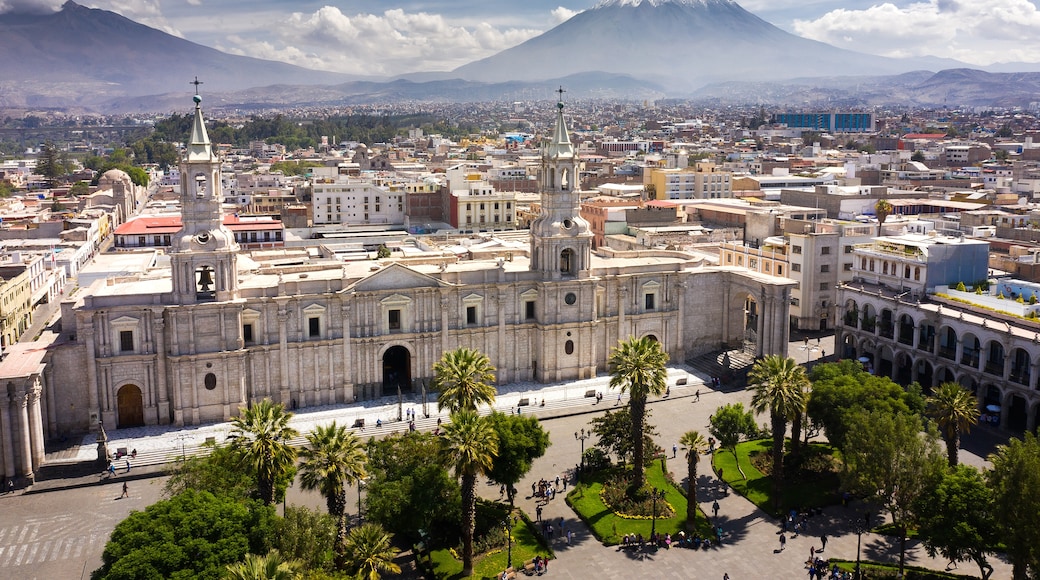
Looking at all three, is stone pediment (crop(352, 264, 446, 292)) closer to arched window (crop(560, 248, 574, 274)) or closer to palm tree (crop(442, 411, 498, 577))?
arched window (crop(560, 248, 574, 274))

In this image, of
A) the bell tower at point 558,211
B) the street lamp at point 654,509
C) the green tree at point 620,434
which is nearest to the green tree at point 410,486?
the street lamp at point 654,509

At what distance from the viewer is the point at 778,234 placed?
298ft

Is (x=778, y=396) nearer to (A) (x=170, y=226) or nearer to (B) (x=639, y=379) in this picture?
(B) (x=639, y=379)

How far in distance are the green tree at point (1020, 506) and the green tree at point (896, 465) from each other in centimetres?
344

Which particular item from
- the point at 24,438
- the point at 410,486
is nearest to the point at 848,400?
the point at 410,486

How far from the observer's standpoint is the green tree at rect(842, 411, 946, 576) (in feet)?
121

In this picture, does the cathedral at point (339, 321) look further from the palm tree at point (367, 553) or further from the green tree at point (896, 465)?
the green tree at point (896, 465)

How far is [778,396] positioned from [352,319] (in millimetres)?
27854

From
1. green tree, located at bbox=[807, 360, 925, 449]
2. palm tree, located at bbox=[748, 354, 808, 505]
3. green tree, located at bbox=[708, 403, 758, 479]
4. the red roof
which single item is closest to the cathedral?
green tree, located at bbox=[807, 360, 925, 449]

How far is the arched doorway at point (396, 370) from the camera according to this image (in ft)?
196

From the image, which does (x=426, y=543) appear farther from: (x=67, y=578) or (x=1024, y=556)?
(x=1024, y=556)

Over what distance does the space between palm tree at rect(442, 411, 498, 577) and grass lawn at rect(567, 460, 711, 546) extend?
6.66 meters

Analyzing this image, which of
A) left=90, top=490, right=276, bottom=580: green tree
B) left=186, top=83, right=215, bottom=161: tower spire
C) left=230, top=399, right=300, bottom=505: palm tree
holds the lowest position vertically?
→ left=90, top=490, right=276, bottom=580: green tree

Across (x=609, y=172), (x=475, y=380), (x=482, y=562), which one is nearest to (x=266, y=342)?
(x=475, y=380)
